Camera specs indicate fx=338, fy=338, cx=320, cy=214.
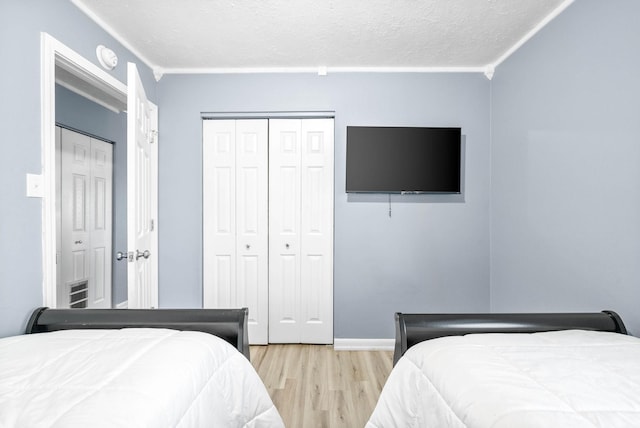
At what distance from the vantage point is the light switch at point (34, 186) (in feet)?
5.89

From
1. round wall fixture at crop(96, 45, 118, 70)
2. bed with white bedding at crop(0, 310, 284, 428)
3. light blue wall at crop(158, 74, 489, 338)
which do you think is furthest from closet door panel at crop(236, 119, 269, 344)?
bed with white bedding at crop(0, 310, 284, 428)

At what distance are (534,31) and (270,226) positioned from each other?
262 cm

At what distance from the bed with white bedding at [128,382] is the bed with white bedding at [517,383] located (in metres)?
0.61

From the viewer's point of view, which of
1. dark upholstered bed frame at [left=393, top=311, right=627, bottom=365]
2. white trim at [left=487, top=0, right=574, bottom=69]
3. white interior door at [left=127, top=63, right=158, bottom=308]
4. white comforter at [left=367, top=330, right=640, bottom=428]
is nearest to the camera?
white comforter at [left=367, top=330, right=640, bottom=428]

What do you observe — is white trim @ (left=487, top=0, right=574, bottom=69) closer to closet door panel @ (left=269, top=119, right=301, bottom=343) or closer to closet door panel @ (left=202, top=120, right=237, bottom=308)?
closet door panel @ (left=269, top=119, right=301, bottom=343)

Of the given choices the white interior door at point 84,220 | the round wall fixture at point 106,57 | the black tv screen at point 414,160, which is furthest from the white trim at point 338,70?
the white interior door at point 84,220

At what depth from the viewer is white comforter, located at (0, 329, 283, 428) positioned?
84 centimetres

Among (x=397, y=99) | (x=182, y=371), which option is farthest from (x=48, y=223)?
(x=397, y=99)

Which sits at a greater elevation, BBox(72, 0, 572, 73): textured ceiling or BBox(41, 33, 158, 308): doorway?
BBox(72, 0, 572, 73): textured ceiling

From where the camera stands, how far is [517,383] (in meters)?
0.97

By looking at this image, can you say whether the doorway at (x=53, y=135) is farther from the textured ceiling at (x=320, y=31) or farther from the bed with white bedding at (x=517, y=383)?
the bed with white bedding at (x=517, y=383)

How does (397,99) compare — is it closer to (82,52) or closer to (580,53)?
(580,53)

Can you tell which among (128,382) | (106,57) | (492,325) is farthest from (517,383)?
(106,57)

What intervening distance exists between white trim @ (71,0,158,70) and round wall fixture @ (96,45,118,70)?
0.16m
